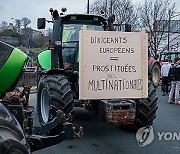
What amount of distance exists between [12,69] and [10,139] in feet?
3.16

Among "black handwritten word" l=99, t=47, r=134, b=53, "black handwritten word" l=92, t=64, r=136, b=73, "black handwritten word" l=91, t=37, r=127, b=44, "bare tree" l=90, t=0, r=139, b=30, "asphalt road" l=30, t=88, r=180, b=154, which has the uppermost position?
"bare tree" l=90, t=0, r=139, b=30

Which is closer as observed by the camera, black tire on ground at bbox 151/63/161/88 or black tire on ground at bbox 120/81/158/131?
black tire on ground at bbox 120/81/158/131

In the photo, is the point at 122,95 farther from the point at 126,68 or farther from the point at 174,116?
the point at 174,116

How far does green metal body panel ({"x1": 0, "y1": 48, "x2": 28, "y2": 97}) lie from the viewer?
3248 mm

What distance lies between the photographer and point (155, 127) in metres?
7.27

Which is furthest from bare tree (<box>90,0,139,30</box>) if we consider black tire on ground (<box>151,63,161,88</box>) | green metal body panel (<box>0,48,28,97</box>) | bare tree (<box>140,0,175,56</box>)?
green metal body panel (<box>0,48,28,97</box>)

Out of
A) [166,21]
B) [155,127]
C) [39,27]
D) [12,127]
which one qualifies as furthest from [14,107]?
[166,21]

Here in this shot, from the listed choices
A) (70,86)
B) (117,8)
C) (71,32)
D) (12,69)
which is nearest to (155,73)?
(71,32)

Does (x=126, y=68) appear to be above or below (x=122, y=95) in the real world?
Answer: above

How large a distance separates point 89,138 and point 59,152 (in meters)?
1.02

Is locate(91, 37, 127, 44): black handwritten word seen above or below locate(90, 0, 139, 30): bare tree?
below

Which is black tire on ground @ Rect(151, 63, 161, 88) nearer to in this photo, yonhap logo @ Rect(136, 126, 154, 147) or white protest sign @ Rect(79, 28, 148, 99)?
yonhap logo @ Rect(136, 126, 154, 147)

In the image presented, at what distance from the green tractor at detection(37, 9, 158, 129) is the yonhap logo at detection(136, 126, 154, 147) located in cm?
15

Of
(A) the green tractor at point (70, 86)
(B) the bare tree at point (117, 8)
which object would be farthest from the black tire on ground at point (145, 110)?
(B) the bare tree at point (117, 8)
